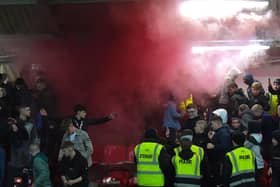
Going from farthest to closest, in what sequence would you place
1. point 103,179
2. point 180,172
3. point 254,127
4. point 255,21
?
point 255,21 → point 103,179 → point 254,127 → point 180,172

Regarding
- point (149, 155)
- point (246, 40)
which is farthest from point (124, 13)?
point (149, 155)

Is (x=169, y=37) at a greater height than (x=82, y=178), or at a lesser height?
greater

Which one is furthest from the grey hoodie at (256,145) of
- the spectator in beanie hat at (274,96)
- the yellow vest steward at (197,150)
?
the spectator in beanie hat at (274,96)

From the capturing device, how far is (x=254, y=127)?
10195 mm

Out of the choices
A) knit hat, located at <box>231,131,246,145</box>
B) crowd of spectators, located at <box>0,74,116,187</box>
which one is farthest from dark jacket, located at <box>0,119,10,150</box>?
knit hat, located at <box>231,131,246,145</box>

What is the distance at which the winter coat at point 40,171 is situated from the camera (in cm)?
990

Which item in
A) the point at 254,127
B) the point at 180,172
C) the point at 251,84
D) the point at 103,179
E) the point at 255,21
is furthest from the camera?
the point at 255,21

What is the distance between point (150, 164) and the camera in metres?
9.40

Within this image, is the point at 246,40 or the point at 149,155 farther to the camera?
the point at 246,40

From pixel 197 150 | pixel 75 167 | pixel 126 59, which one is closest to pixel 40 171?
pixel 75 167

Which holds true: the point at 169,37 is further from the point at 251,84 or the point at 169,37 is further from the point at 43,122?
the point at 43,122

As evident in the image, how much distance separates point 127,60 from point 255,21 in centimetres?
334

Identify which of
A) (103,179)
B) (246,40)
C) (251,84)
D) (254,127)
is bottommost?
(103,179)

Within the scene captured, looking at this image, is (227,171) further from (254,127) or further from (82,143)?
(82,143)
